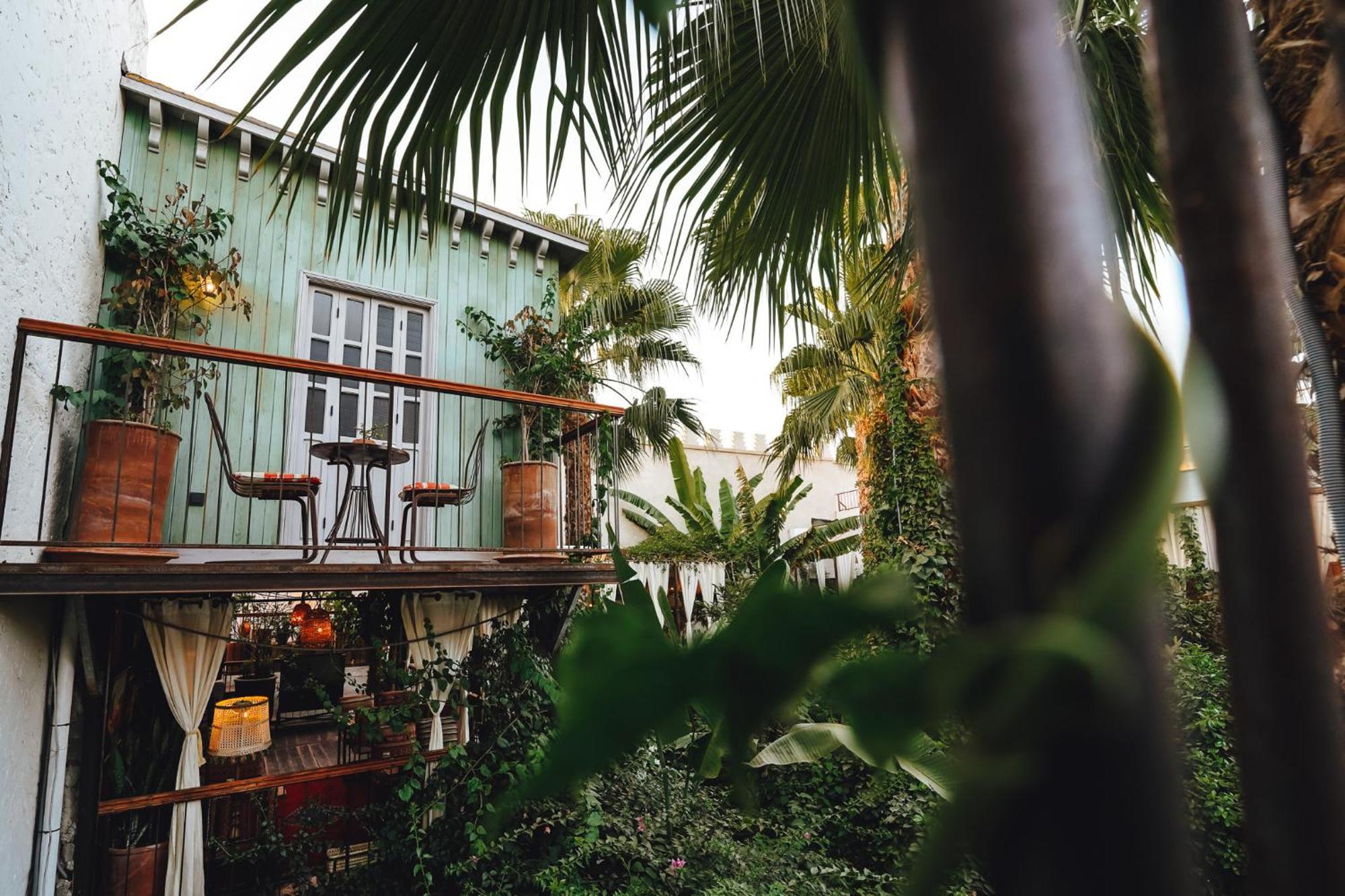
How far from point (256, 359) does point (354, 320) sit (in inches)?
90.1

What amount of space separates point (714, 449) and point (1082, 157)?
60.2 feet

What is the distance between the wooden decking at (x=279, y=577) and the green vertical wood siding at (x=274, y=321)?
860 mm

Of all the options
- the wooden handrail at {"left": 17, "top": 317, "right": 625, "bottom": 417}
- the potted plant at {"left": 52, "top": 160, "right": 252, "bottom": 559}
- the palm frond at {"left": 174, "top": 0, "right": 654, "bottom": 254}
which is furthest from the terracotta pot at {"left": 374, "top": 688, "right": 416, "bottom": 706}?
the palm frond at {"left": 174, "top": 0, "right": 654, "bottom": 254}

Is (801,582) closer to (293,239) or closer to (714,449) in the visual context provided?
(293,239)

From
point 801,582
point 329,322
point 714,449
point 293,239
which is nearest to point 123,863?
point 329,322

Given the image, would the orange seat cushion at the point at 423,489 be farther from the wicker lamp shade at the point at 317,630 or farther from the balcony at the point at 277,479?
the wicker lamp shade at the point at 317,630

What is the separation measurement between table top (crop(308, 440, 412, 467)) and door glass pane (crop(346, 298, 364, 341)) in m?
1.44

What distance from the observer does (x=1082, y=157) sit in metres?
0.15

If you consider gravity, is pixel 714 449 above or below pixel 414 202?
above

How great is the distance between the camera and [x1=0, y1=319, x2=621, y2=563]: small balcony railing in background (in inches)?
153

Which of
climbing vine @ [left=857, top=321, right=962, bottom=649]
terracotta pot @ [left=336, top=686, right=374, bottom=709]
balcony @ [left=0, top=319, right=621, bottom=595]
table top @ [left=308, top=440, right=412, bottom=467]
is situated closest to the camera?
balcony @ [left=0, top=319, right=621, bottom=595]

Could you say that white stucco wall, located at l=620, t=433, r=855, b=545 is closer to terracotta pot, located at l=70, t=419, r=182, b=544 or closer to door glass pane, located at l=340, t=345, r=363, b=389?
door glass pane, located at l=340, t=345, r=363, b=389

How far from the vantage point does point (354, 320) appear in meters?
6.36

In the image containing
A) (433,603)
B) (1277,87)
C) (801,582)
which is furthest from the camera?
(433,603)
